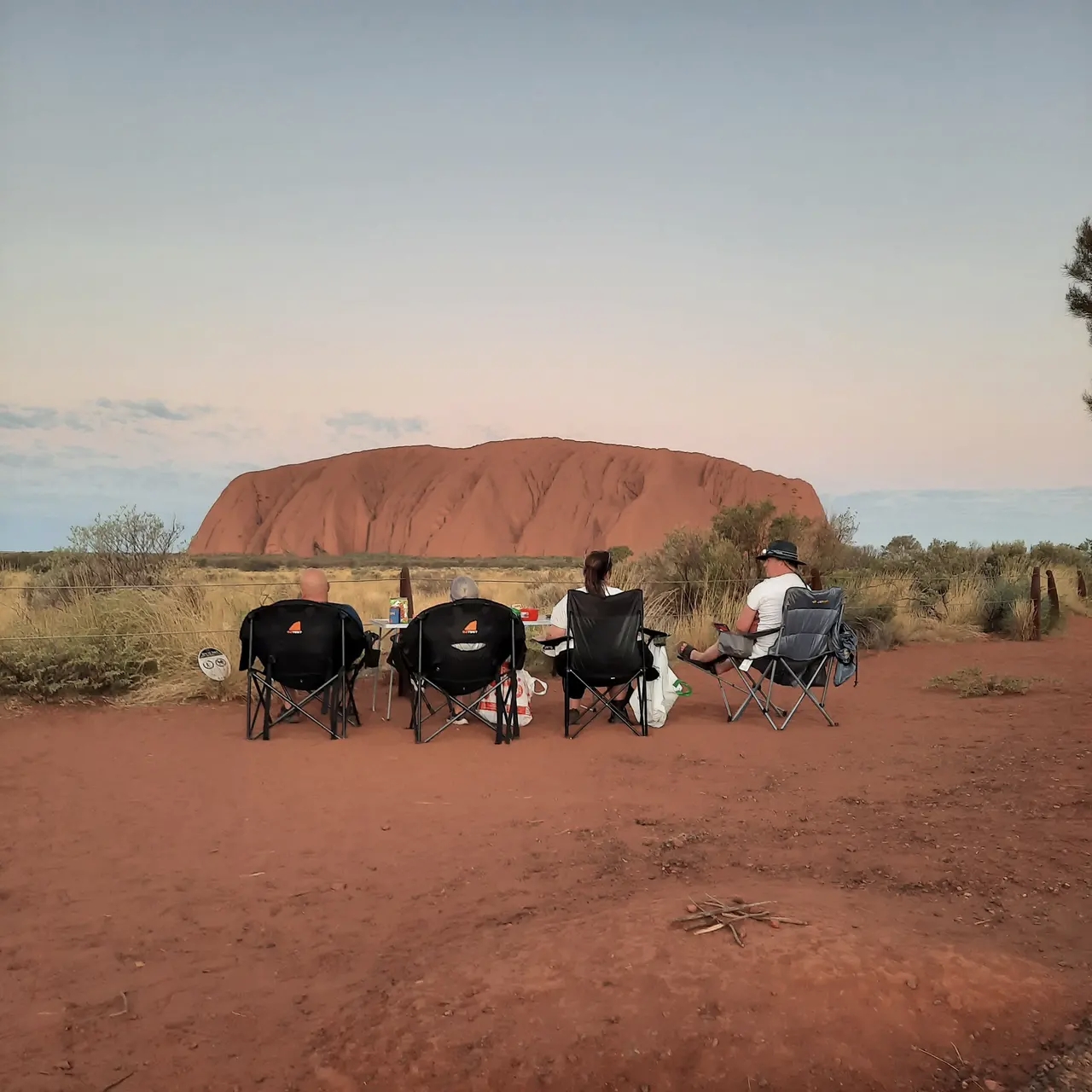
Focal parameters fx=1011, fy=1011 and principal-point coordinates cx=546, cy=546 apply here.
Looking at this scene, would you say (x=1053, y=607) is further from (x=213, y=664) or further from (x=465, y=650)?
(x=213, y=664)

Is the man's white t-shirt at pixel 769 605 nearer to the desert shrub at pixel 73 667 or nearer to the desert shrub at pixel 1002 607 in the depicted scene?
the desert shrub at pixel 73 667

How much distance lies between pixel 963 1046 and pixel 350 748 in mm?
4292

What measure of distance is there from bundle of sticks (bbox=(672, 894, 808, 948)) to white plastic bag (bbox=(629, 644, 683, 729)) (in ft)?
10.9

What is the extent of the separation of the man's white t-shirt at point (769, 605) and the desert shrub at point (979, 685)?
2.03 metres

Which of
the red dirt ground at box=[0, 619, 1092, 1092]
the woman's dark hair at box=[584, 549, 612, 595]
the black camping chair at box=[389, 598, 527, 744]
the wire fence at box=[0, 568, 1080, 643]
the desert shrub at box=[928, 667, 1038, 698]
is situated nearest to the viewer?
the red dirt ground at box=[0, 619, 1092, 1092]

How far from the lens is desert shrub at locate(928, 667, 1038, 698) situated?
7.71m

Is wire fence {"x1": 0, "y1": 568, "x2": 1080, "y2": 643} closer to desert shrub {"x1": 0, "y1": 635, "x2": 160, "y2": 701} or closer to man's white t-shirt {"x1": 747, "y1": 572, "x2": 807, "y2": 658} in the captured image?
desert shrub {"x1": 0, "y1": 635, "x2": 160, "y2": 701}

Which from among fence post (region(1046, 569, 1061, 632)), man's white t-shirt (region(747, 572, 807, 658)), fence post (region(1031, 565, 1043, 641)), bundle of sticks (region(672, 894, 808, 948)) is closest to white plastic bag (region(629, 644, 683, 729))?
man's white t-shirt (region(747, 572, 807, 658))

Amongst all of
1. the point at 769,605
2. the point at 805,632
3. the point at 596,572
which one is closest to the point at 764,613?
the point at 769,605

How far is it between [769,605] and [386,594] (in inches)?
454

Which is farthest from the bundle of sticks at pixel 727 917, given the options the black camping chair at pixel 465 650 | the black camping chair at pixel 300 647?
the black camping chair at pixel 300 647

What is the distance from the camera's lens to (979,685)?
781 centimetres

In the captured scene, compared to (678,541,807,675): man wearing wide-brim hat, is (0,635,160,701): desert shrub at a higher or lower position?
lower

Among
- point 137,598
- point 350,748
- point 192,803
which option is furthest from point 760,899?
point 137,598
